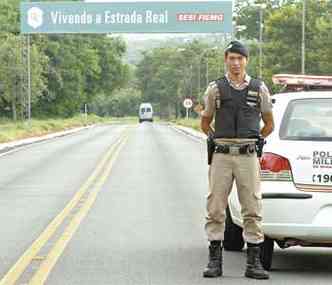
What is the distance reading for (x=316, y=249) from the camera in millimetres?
11016

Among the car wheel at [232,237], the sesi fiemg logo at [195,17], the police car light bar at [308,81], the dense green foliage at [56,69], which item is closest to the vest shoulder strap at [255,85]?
the police car light bar at [308,81]

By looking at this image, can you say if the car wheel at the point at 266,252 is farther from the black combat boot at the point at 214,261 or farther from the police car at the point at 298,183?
the black combat boot at the point at 214,261

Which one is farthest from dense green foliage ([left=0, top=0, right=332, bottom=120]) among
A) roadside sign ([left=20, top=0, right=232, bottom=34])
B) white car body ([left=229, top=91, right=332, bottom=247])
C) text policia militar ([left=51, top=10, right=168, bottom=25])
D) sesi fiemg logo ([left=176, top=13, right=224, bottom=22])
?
white car body ([left=229, top=91, right=332, bottom=247])

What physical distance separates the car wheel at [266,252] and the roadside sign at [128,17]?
159ft

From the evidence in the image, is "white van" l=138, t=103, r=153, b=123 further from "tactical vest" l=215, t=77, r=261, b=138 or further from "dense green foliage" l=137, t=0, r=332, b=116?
"tactical vest" l=215, t=77, r=261, b=138

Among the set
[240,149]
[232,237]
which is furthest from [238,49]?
[232,237]

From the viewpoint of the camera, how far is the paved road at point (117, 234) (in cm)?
919

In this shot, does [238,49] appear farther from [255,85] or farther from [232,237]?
[232,237]

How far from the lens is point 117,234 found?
40.1ft

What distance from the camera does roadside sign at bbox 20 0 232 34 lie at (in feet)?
189

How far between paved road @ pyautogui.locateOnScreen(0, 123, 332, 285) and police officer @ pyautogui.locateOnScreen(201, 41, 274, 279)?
610mm

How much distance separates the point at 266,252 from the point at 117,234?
342 centimetres

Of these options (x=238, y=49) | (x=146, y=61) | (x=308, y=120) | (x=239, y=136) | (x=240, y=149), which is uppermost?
(x=146, y=61)

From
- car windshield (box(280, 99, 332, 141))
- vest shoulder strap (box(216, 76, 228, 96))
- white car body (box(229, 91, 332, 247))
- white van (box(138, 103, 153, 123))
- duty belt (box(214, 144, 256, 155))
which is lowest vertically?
white van (box(138, 103, 153, 123))
